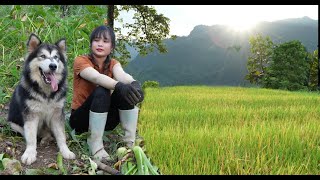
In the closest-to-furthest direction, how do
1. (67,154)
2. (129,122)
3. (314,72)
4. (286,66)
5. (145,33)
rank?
(67,154) → (129,122) → (145,33) → (286,66) → (314,72)

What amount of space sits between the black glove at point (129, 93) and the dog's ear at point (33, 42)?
0.91m

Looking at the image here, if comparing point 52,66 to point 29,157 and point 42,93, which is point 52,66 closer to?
point 42,93

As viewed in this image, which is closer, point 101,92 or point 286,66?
point 101,92

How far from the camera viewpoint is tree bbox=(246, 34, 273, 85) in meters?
12.7

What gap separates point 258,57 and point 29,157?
399 inches

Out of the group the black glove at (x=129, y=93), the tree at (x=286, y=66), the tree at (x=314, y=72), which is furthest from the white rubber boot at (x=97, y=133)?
the tree at (x=314, y=72)

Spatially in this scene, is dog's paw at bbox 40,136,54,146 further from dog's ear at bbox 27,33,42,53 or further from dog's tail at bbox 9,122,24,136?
dog's ear at bbox 27,33,42,53

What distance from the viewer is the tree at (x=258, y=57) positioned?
1266cm

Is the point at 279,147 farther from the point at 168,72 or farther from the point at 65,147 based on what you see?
the point at 168,72

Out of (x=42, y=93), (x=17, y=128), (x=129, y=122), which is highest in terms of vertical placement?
(x=42, y=93)

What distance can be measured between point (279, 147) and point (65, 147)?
6.78ft

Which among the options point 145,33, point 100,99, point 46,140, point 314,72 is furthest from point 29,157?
point 314,72

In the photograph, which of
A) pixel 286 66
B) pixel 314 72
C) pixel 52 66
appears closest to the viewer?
pixel 52 66

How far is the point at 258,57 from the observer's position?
43.7ft
